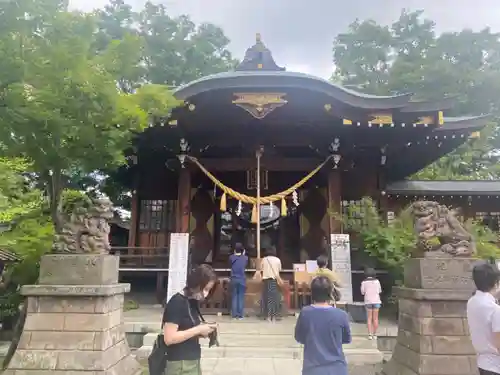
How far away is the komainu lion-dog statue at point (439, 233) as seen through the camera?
4.92 meters

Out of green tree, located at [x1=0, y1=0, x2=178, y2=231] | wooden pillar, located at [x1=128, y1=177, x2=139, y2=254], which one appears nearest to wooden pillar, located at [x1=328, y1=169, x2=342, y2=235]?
green tree, located at [x1=0, y1=0, x2=178, y2=231]

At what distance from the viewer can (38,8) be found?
5.72 meters

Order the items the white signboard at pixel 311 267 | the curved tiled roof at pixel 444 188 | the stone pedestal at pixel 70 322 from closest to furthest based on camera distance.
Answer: the stone pedestal at pixel 70 322 < the white signboard at pixel 311 267 < the curved tiled roof at pixel 444 188

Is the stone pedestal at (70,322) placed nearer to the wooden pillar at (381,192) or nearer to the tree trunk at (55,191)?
the tree trunk at (55,191)

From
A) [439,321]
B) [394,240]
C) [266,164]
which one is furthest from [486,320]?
[266,164]

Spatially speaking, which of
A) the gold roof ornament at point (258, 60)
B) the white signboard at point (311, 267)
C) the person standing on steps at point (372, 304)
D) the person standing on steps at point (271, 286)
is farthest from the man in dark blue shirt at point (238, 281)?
the gold roof ornament at point (258, 60)

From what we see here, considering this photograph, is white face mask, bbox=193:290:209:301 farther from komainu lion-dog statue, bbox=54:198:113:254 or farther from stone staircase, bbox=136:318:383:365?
stone staircase, bbox=136:318:383:365

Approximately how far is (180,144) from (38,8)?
5656 millimetres

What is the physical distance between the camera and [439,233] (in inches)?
196

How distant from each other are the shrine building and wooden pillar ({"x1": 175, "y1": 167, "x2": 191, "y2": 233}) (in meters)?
0.03

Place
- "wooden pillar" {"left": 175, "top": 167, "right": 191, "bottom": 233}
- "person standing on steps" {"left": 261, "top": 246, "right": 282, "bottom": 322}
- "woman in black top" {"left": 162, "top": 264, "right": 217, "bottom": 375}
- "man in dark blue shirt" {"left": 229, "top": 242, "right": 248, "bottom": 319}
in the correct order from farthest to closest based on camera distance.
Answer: "wooden pillar" {"left": 175, "top": 167, "right": 191, "bottom": 233}
"man in dark blue shirt" {"left": 229, "top": 242, "right": 248, "bottom": 319}
"person standing on steps" {"left": 261, "top": 246, "right": 282, "bottom": 322}
"woman in black top" {"left": 162, "top": 264, "right": 217, "bottom": 375}

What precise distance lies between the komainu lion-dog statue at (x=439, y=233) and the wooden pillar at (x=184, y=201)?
697cm

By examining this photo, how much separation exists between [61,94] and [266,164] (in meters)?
6.16

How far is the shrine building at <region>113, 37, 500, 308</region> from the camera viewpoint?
1046 centimetres
